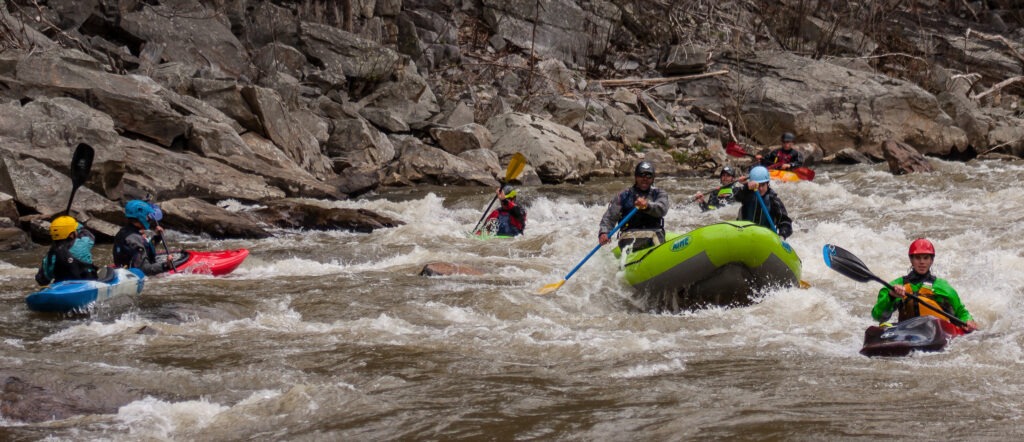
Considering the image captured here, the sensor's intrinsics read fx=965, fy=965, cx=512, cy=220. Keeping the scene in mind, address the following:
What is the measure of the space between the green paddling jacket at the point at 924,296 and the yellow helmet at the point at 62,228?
16.9 ft

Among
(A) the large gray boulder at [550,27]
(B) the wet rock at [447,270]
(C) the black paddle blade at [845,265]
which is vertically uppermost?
(A) the large gray boulder at [550,27]

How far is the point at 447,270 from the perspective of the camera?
25.4 feet

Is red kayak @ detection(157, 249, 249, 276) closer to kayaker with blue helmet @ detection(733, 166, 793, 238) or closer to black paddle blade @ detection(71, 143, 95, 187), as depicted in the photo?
black paddle blade @ detection(71, 143, 95, 187)

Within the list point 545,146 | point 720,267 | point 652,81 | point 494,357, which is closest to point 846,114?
point 652,81

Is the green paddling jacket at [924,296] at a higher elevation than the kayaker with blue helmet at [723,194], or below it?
below

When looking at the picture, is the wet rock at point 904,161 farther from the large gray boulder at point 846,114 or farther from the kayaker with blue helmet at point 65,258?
the kayaker with blue helmet at point 65,258

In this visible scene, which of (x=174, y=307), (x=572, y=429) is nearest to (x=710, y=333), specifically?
(x=572, y=429)

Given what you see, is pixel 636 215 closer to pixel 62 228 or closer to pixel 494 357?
pixel 494 357

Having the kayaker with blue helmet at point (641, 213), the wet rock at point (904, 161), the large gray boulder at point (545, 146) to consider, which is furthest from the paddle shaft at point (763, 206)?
the wet rock at point (904, 161)

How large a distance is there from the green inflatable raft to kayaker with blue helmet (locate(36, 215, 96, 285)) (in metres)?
3.78

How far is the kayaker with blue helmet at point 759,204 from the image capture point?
763 cm

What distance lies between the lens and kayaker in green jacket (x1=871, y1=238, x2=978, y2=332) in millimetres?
5270

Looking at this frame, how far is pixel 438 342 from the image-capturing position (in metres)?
5.34

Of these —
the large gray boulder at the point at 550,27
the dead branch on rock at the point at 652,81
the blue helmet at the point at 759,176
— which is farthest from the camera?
the large gray boulder at the point at 550,27
